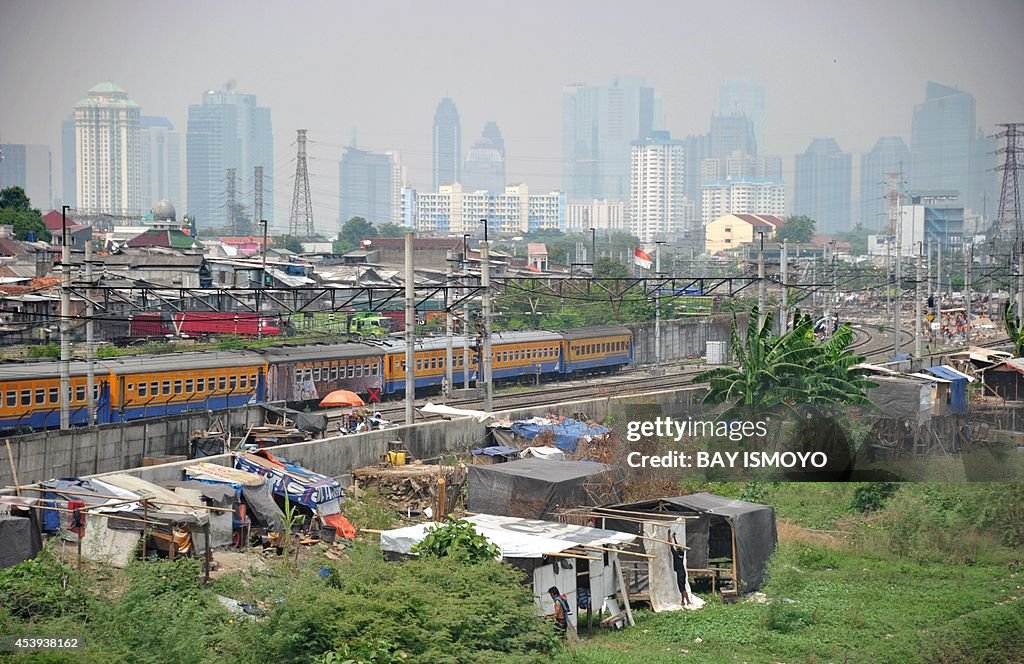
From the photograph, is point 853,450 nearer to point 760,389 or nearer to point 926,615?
point 760,389

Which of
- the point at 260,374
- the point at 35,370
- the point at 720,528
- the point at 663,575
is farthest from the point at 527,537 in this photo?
the point at 260,374

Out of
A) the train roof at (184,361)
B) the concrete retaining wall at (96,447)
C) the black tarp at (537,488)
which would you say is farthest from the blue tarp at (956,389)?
the train roof at (184,361)

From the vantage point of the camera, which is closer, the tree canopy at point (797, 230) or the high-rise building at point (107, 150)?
the tree canopy at point (797, 230)

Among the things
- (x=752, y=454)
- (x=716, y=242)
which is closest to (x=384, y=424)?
(x=752, y=454)

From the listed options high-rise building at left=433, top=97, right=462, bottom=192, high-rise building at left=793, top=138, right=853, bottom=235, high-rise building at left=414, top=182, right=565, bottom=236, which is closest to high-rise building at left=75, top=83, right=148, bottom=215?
high-rise building at left=433, top=97, right=462, bottom=192

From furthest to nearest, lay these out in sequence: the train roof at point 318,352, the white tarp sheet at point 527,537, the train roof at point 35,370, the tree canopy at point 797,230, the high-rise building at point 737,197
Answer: the high-rise building at point 737,197 < the tree canopy at point 797,230 < the train roof at point 318,352 < the train roof at point 35,370 < the white tarp sheet at point 527,537

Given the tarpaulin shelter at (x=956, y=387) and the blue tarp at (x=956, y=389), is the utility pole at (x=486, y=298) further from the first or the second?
the blue tarp at (x=956, y=389)

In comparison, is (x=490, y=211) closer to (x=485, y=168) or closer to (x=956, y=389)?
(x=485, y=168)
